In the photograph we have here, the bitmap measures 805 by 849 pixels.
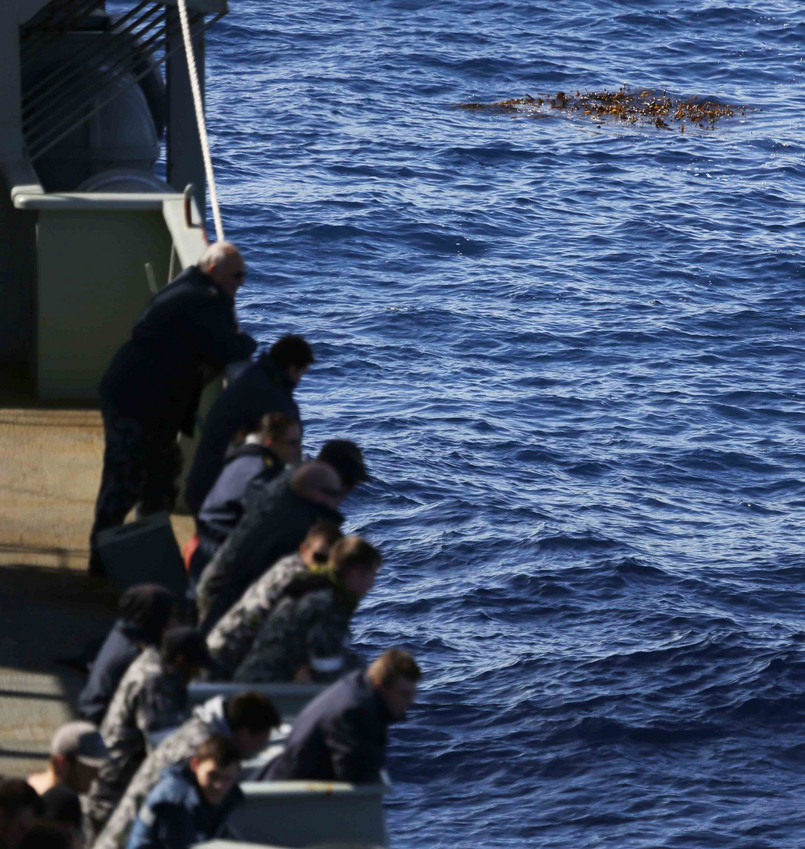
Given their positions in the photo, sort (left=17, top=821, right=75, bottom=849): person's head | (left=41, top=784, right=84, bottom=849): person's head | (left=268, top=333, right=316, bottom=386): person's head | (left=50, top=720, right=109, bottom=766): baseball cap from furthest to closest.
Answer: (left=268, top=333, right=316, bottom=386): person's head < (left=50, top=720, right=109, bottom=766): baseball cap < (left=41, top=784, right=84, bottom=849): person's head < (left=17, top=821, right=75, bottom=849): person's head

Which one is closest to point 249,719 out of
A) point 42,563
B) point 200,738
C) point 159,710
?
point 200,738

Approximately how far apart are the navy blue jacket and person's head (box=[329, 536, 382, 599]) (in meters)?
0.97

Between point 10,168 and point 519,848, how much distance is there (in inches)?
591

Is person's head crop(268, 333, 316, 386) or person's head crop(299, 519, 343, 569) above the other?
person's head crop(268, 333, 316, 386)

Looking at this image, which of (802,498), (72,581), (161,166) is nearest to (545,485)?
(802,498)

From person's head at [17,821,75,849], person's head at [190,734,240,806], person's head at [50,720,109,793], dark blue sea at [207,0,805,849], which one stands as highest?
person's head at [17,821,75,849]

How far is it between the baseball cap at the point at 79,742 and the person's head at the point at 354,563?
1.25 metres

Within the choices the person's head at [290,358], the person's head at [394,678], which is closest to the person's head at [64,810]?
the person's head at [394,678]

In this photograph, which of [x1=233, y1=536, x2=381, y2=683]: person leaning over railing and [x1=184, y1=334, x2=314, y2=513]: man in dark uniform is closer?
[x1=233, y1=536, x2=381, y2=683]: person leaning over railing

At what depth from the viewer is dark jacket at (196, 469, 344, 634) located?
7910 mm

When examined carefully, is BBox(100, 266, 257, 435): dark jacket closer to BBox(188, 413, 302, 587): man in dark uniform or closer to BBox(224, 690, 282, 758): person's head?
BBox(188, 413, 302, 587): man in dark uniform

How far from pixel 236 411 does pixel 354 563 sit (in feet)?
7.13

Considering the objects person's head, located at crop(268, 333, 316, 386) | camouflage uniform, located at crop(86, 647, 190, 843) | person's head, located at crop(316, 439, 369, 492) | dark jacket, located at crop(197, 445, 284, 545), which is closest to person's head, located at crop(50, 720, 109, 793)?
camouflage uniform, located at crop(86, 647, 190, 843)

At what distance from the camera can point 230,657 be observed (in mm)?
7664
